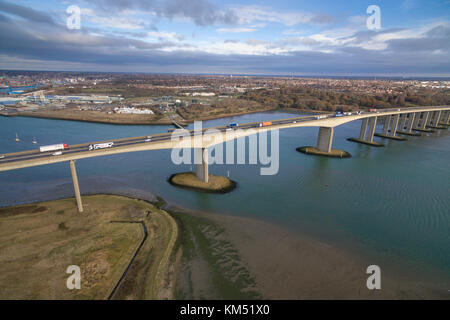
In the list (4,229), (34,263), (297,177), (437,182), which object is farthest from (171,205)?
(437,182)

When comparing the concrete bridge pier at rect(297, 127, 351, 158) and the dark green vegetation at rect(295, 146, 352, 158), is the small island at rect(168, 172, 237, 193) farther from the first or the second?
the concrete bridge pier at rect(297, 127, 351, 158)

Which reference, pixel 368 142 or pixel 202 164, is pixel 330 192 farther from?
pixel 368 142

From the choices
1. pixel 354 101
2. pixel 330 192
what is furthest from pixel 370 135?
pixel 354 101

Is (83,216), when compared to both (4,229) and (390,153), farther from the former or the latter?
(390,153)

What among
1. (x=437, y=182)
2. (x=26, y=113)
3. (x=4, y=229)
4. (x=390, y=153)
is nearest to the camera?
(x=4, y=229)

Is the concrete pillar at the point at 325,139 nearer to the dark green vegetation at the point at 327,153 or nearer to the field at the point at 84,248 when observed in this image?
the dark green vegetation at the point at 327,153
